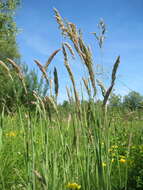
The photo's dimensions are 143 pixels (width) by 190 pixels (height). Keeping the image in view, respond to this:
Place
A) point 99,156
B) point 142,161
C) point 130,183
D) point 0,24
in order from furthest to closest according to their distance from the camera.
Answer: point 0,24 < point 142,161 < point 130,183 < point 99,156

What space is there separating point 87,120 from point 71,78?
26cm

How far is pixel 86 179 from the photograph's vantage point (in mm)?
1280

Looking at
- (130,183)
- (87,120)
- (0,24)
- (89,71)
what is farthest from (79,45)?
(0,24)

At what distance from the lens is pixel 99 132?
46.4 inches

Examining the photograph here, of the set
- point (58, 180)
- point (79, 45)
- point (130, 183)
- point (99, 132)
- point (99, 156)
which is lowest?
point (130, 183)

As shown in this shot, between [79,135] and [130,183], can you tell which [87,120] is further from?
[130,183]

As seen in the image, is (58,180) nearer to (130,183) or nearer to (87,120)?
(87,120)

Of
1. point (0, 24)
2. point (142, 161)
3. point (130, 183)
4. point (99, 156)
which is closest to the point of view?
point (99, 156)

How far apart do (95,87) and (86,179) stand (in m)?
0.45

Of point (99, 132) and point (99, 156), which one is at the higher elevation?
point (99, 132)

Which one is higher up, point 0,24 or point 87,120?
point 0,24

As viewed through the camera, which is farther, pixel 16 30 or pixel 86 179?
pixel 16 30

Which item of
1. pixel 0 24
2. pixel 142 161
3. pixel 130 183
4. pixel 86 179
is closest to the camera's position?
pixel 86 179

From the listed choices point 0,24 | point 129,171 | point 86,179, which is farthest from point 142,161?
point 0,24
